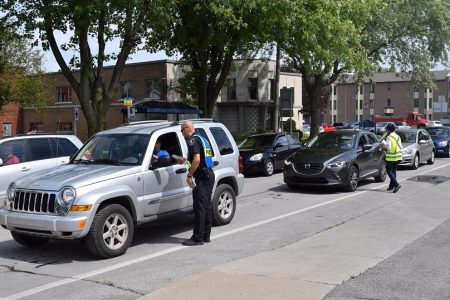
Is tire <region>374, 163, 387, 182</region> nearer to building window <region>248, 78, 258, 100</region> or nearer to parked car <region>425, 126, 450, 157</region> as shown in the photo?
parked car <region>425, 126, 450, 157</region>

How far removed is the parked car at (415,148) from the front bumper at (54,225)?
1462 centimetres

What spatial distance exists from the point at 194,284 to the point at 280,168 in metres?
13.4

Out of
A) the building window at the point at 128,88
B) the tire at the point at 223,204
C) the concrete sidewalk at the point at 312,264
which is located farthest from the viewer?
the building window at the point at 128,88

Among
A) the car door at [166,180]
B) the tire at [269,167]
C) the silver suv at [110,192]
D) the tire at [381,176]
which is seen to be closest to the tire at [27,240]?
the silver suv at [110,192]

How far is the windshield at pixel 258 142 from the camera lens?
18.7 m

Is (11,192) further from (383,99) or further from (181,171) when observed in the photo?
(383,99)

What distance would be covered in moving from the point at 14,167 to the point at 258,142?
9.99 meters

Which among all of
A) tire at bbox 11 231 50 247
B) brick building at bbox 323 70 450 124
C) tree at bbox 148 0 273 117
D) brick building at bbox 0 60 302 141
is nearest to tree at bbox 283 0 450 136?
tree at bbox 148 0 273 117

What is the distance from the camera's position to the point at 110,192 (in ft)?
22.7

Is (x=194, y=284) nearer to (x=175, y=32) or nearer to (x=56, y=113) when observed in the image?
(x=175, y=32)

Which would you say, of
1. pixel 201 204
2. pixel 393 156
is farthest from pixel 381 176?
pixel 201 204

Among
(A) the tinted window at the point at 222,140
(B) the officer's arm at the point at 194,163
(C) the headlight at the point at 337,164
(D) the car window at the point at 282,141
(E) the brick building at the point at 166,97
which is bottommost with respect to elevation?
(C) the headlight at the point at 337,164

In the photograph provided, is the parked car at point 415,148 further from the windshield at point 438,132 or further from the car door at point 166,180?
the car door at point 166,180

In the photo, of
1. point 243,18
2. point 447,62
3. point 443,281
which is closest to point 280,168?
point 243,18
